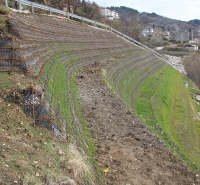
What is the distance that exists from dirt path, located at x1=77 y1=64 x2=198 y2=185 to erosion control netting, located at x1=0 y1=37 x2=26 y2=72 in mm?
3454

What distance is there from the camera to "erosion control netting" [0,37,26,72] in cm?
980

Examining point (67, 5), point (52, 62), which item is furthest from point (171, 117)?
point (67, 5)

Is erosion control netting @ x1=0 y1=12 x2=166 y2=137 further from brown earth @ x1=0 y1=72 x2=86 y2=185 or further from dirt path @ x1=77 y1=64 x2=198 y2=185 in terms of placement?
dirt path @ x1=77 y1=64 x2=198 y2=185

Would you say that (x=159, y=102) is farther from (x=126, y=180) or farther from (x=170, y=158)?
(x=126, y=180)

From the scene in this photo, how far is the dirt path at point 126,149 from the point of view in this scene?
25.0ft

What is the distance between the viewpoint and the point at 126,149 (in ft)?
29.7

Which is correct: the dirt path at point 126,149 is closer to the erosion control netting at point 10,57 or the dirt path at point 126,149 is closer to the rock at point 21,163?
the rock at point 21,163

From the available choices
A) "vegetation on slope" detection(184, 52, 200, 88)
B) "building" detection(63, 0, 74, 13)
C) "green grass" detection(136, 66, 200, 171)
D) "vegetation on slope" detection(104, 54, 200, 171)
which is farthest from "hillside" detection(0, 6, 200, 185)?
"vegetation on slope" detection(184, 52, 200, 88)

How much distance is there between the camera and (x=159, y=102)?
23.1m

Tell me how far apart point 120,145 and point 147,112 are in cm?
A: 930

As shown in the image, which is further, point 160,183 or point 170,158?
point 170,158

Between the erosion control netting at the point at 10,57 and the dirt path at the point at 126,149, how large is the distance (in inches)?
136

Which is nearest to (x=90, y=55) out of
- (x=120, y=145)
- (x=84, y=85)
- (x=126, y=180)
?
(x=84, y=85)

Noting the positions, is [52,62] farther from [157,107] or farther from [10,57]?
[157,107]
